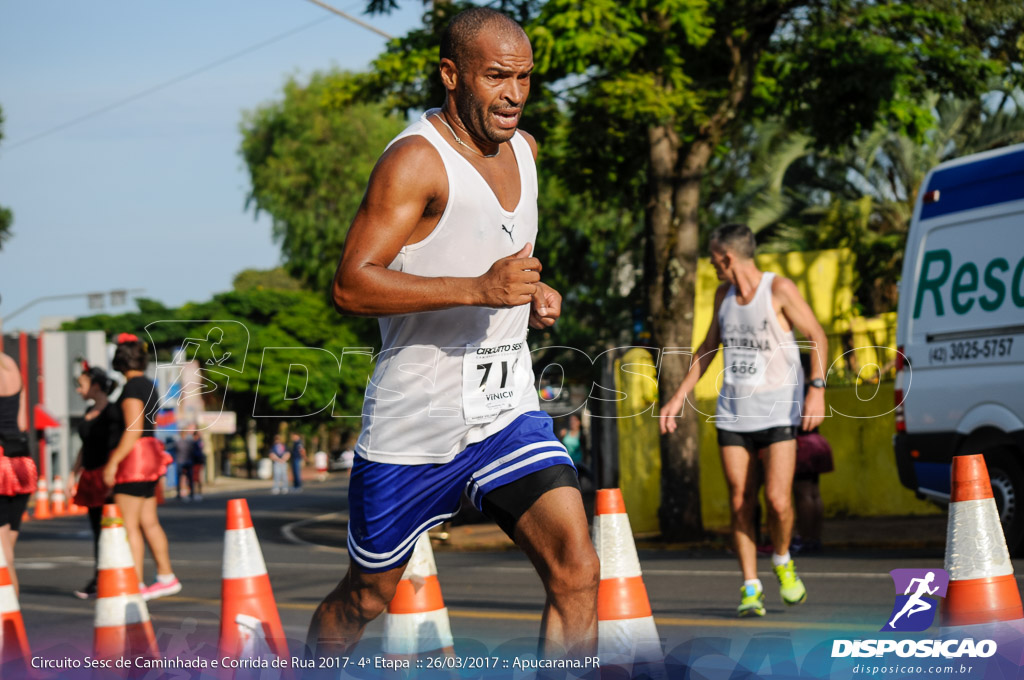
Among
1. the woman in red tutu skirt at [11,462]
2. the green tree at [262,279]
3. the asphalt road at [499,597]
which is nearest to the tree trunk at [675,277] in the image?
the asphalt road at [499,597]

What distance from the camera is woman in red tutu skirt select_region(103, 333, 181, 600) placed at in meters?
8.18

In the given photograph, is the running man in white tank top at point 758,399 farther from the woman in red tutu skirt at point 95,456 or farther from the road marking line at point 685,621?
the woman in red tutu skirt at point 95,456

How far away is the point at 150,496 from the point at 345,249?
5.44m

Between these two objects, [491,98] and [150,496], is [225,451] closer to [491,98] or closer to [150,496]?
[150,496]

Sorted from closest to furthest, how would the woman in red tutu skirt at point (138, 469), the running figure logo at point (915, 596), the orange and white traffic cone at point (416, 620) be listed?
the running figure logo at point (915, 596), the orange and white traffic cone at point (416, 620), the woman in red tutu skirt at point (138, 469)

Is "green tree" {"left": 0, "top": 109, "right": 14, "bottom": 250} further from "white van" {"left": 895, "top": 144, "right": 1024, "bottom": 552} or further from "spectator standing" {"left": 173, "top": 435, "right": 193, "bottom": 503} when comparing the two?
"white van" {"left": 895, "top": 144, "right": 1024, "bottom": 552}

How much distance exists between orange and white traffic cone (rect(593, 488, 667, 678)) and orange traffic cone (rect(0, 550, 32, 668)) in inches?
94.7

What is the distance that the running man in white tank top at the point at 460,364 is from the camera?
3477mm

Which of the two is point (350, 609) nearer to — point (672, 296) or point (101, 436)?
point (101, 436)

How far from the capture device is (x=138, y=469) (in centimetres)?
823

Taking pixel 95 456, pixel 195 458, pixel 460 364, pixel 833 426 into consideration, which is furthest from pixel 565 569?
pixel 195 458

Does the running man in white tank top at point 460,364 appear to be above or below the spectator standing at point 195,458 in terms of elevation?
above

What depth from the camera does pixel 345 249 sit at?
11.4ft

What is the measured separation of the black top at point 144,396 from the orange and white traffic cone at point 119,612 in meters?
3.19
